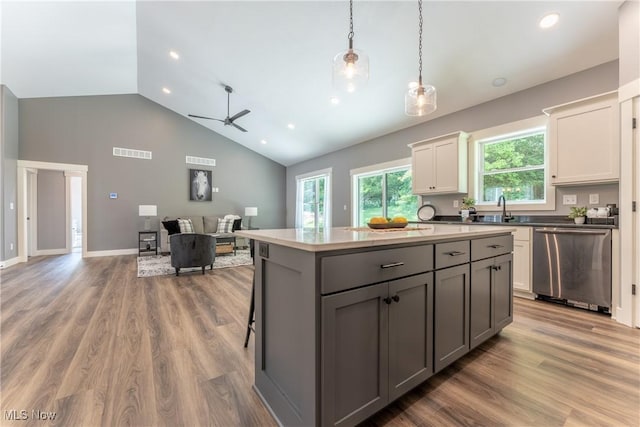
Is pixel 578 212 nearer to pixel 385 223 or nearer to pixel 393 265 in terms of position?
pixel 385 223

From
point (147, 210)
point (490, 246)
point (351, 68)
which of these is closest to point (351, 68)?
point (351, 68)

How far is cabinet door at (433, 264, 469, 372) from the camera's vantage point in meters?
1.55

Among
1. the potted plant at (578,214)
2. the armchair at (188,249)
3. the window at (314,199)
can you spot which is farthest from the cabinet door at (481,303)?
the window at (314,199)

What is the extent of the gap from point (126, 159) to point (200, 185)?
1804mm

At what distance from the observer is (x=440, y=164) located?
418 cm

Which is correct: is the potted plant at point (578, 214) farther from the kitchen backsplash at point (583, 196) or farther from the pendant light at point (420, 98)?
the pendant light at point (420, 98)

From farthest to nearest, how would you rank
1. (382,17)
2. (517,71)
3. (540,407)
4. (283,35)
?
1. (283,35)
2. (517,71)
3. (382,17)
4. (540,407)

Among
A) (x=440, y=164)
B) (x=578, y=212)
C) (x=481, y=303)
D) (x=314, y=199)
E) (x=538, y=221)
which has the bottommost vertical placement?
(x=481, y=303)

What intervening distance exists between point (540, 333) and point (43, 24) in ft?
23.1

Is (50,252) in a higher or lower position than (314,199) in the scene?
lower

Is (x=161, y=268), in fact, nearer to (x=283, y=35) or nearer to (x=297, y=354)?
(x=283, y=35)

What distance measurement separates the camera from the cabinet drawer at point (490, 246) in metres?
1.82

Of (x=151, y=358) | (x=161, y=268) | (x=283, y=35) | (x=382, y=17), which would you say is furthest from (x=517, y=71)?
(x=161, y=268)

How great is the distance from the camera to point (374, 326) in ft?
4.03
